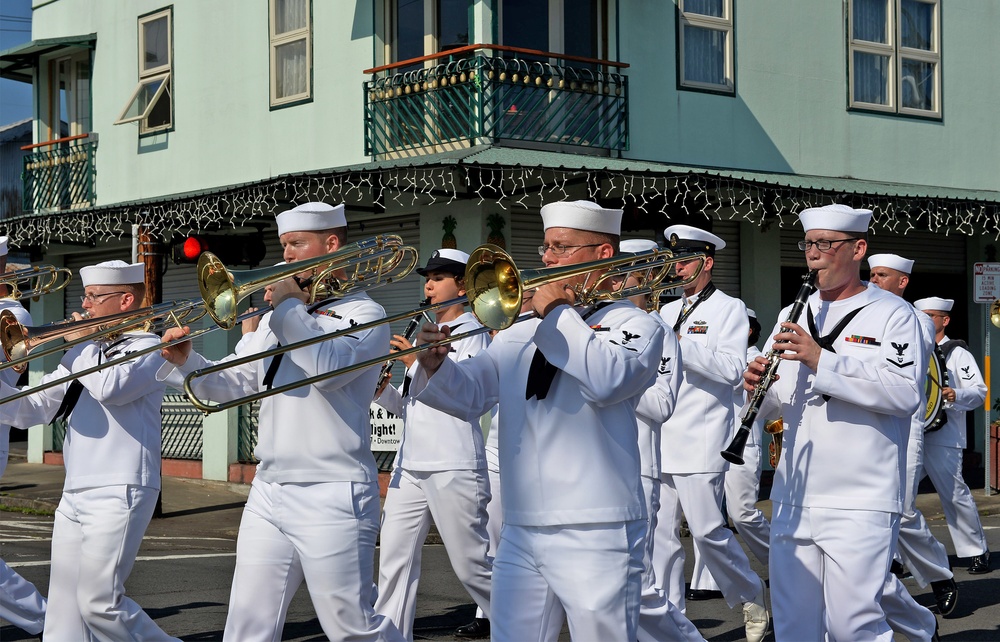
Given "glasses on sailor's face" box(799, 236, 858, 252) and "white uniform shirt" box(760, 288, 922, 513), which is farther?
"glasses on sailor's face" box(799, 236, 858, 252)

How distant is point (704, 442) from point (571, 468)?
11.1 feet

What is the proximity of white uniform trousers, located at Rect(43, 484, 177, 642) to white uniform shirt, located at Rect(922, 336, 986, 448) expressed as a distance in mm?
6081

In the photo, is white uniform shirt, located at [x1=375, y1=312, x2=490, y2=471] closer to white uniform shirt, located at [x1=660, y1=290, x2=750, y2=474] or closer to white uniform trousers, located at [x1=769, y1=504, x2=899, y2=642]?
white uniform shirt, located at [x1=660, y1=290, x2=750, y2=474]

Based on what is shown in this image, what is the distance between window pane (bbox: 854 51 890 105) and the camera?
18016mm

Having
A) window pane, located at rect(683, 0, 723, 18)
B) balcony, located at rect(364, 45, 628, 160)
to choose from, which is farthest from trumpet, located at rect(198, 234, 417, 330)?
window pane, located at rect(683, 0, 723, 18)

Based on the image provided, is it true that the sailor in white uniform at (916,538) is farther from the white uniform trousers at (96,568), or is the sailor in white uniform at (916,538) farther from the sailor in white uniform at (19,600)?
the sailor in white uniform at (19,600)

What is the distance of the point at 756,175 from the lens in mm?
14922

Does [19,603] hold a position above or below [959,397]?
below

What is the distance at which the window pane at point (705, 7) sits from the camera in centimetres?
1672

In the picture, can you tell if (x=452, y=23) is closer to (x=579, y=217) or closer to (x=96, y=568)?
(x=96, y=568)

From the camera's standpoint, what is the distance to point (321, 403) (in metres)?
5.86

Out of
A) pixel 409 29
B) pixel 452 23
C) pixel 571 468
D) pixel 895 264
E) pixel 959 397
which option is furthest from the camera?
pixel 409 29

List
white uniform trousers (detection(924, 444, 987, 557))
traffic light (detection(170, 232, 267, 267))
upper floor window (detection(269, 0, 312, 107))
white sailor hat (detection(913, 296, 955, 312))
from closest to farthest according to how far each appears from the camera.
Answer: white uniform trousers (detection(924, 444, 987, 557)) < white sailor hat (detection(913, 296, 955, 312)) < traffic light (detection(170, 232, 267, 267)) < upper floor window (detection(269, 0, 312, 107))

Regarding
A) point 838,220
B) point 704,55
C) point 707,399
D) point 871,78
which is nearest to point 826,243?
point 838,220
